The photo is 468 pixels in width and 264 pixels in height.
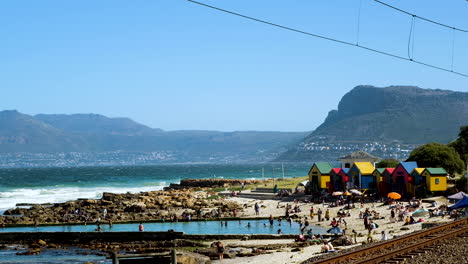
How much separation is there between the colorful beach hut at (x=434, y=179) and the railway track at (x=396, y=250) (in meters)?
30.7

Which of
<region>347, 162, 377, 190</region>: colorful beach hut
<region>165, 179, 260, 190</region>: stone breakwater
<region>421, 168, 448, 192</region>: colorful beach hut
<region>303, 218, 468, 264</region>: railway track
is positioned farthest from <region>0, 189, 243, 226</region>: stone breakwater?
<region>165, 179, 260, 190</region>: stone breakwater

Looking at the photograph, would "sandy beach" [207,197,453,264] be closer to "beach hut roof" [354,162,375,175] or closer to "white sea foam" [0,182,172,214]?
"beach hut roof" [354,162,375,175]

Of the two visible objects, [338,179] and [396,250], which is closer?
[396,250]

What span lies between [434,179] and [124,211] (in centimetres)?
3336

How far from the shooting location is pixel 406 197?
62.8m

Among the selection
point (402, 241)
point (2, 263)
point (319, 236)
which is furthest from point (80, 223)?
point (402, 241)

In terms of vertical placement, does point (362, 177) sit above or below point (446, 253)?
above

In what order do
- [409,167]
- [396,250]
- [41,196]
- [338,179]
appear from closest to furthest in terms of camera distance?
1. [396,250]
2. [409,167]
3. [338,179]
4. [41,196]

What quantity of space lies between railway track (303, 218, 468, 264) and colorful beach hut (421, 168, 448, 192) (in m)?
30.7

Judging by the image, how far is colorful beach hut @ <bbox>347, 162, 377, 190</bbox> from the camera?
68875 mm

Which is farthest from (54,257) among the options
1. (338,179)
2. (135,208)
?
(338,179)

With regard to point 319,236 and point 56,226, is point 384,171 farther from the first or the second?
point 56,226

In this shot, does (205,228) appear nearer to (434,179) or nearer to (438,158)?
(434,179)

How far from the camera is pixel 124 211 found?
71750 millimetres
